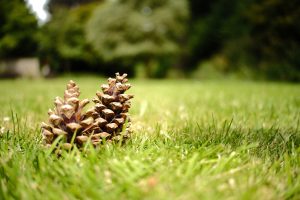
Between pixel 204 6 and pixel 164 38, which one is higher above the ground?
pixel 204 6

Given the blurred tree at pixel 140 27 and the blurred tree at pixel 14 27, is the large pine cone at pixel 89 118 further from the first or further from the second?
the blurred tree at pixel 140 27

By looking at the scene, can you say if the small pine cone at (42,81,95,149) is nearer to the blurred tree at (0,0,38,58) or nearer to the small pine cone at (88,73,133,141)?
the small pine cone at (88,73,133,141)

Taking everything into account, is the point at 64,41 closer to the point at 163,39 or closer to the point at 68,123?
the point at 163,39

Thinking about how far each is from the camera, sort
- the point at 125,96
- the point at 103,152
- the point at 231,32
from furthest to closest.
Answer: the point at 231,32
the point at 125,96
the point at 103,152

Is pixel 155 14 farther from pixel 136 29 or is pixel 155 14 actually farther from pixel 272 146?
pixel 272 146

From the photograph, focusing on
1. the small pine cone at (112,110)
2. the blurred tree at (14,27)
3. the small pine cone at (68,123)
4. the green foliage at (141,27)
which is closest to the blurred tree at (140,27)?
the green foliage at (141,27)

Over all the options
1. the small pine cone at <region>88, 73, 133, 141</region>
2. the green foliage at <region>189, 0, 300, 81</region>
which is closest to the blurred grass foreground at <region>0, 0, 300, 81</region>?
the green foliage at <region>189, 0, 300, 81</region>

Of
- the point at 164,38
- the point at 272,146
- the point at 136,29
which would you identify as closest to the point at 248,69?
the point at 164,38
